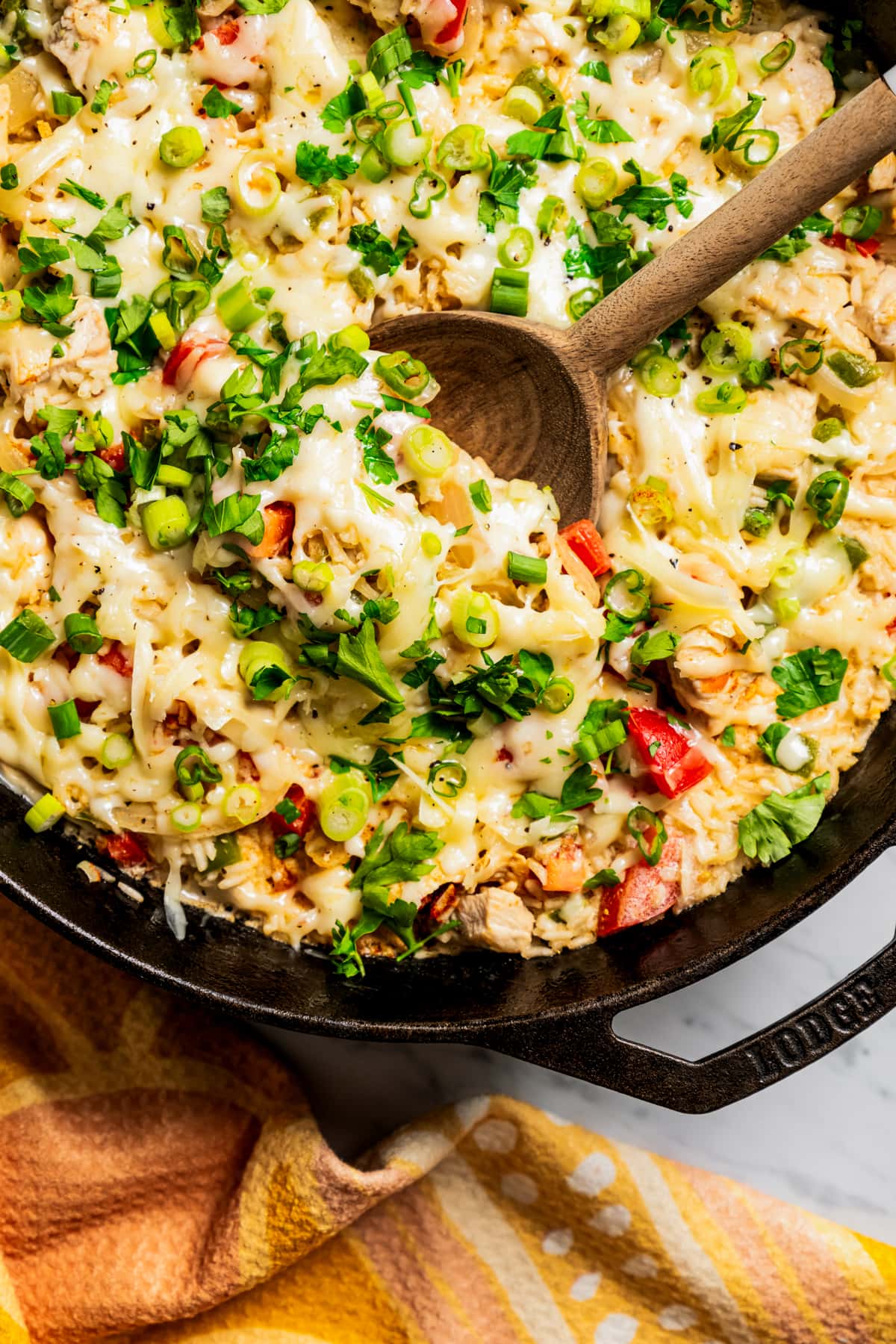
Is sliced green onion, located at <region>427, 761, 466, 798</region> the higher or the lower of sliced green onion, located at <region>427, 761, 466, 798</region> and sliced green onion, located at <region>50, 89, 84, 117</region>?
the lower

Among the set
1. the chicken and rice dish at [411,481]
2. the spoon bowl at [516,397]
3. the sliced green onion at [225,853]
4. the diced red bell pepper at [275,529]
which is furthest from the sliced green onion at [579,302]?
the sliced green onion at [225,853]

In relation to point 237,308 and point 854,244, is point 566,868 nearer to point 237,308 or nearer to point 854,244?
point 237,308

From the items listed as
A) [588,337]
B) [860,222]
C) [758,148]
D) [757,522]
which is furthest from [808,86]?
[757,522]

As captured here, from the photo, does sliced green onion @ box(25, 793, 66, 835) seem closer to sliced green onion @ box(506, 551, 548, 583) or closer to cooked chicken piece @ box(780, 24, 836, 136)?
sliced green onion @ box(506, 551, 548, 583)

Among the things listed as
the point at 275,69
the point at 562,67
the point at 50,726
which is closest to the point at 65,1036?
the point at 50,726

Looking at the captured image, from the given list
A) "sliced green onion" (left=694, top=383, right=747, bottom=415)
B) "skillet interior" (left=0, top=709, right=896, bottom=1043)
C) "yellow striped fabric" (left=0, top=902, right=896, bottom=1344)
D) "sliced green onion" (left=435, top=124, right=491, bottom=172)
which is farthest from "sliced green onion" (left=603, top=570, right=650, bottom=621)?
"yellow striped fabric" (left=0, top=902, right=896, bottom=1344)
